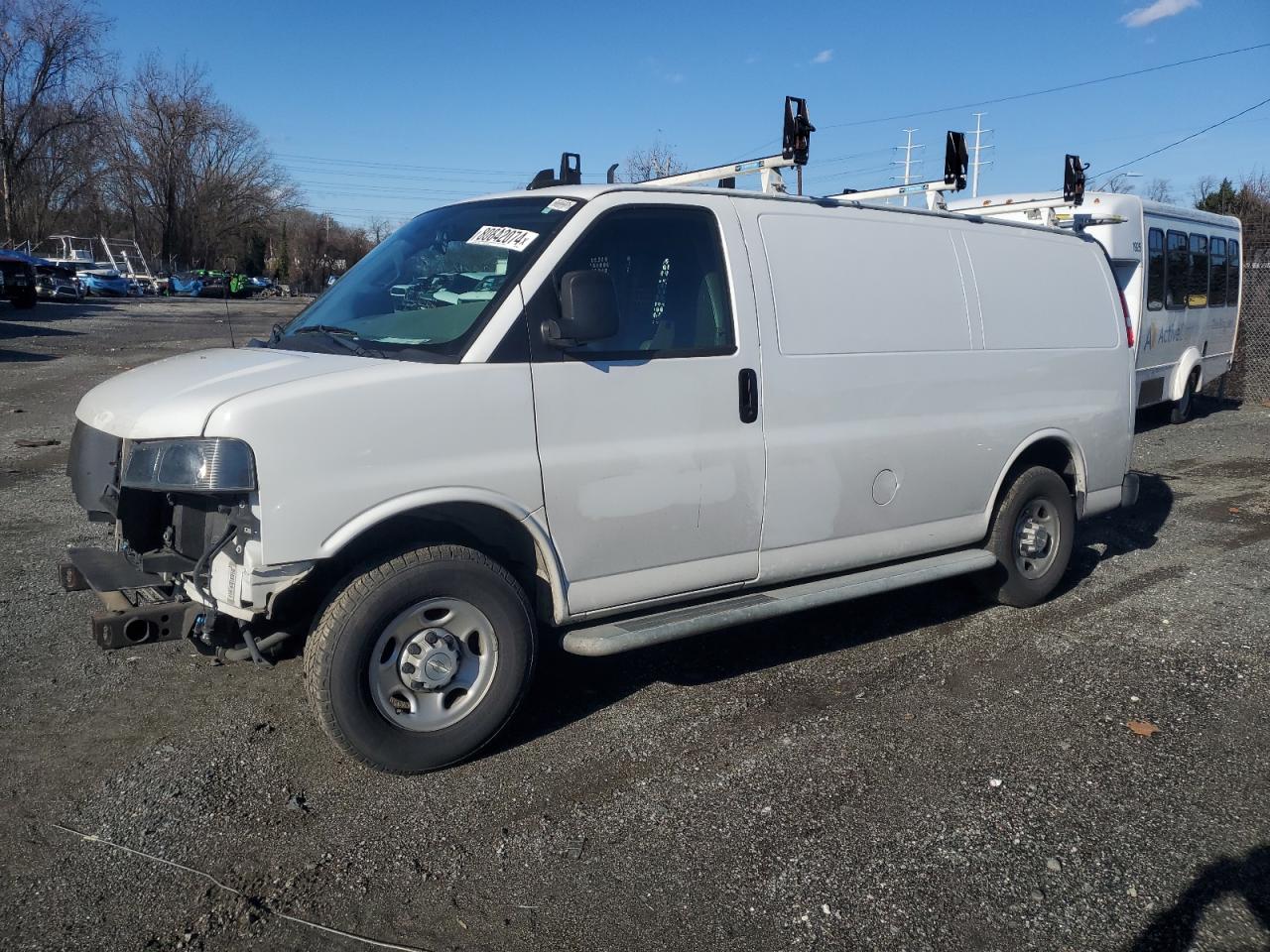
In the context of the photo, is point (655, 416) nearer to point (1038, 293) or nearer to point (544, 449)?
point (544, 449)

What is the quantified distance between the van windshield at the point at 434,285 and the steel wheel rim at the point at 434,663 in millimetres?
996

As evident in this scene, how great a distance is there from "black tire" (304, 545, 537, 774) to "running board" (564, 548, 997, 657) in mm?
253

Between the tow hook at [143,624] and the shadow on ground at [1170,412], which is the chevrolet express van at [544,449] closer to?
the tow hook at [143,624]

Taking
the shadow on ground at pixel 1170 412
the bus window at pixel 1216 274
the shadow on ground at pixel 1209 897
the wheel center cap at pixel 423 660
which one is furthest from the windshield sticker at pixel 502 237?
the bus window at pixel 1216 274

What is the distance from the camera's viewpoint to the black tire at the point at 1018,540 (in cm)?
606

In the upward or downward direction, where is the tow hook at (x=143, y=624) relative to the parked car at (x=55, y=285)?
downward

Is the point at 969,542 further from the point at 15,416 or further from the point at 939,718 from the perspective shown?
the point at 15,416

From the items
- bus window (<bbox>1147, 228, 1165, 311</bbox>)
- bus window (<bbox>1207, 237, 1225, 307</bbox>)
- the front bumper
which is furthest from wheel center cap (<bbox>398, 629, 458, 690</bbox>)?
bus window (<bbox>1207, 237, 1225, 307</bbox>)

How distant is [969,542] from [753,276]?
7.16ft

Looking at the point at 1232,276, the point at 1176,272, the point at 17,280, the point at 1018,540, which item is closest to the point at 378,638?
the point at 1018,540

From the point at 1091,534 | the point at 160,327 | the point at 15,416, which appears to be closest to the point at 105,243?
the point at 160,327

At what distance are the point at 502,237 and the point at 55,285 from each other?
45.6 meters

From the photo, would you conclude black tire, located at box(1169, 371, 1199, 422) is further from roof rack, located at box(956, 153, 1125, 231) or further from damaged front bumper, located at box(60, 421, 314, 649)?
damaged front bumper, located at box(60, 421, 314, 649)

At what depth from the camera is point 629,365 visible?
173 inches
